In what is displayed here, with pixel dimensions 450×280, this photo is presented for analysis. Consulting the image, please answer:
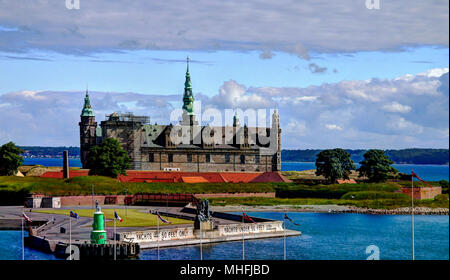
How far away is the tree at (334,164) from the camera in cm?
10425

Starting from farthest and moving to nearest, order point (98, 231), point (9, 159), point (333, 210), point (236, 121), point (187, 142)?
1. point (236, 121)
2. point (187, 142)
3. point (9, 159)
4. point (333, 210)
5. point (98, 231)

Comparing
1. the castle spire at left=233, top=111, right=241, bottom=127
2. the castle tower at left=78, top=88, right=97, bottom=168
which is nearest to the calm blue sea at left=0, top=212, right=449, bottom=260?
the castle tower at left=78, top=88, right=97, bottom=168

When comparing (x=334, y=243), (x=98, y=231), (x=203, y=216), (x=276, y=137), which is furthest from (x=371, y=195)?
(x=98, y=231)

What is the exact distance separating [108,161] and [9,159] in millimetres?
13735

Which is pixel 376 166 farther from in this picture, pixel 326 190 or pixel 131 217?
pixel 131 217

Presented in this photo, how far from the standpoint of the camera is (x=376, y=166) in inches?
4107

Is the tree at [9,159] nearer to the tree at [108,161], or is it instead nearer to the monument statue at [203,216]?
the tree at [108,161]

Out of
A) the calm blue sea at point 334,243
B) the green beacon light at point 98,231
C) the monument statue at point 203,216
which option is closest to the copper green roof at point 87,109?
the calm blue sea at point 334,243

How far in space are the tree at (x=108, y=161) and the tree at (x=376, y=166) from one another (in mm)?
38032

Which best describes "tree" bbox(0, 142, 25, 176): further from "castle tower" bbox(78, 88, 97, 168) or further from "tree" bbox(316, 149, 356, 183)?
"tree" bbox(316, 149, 356, 183)
